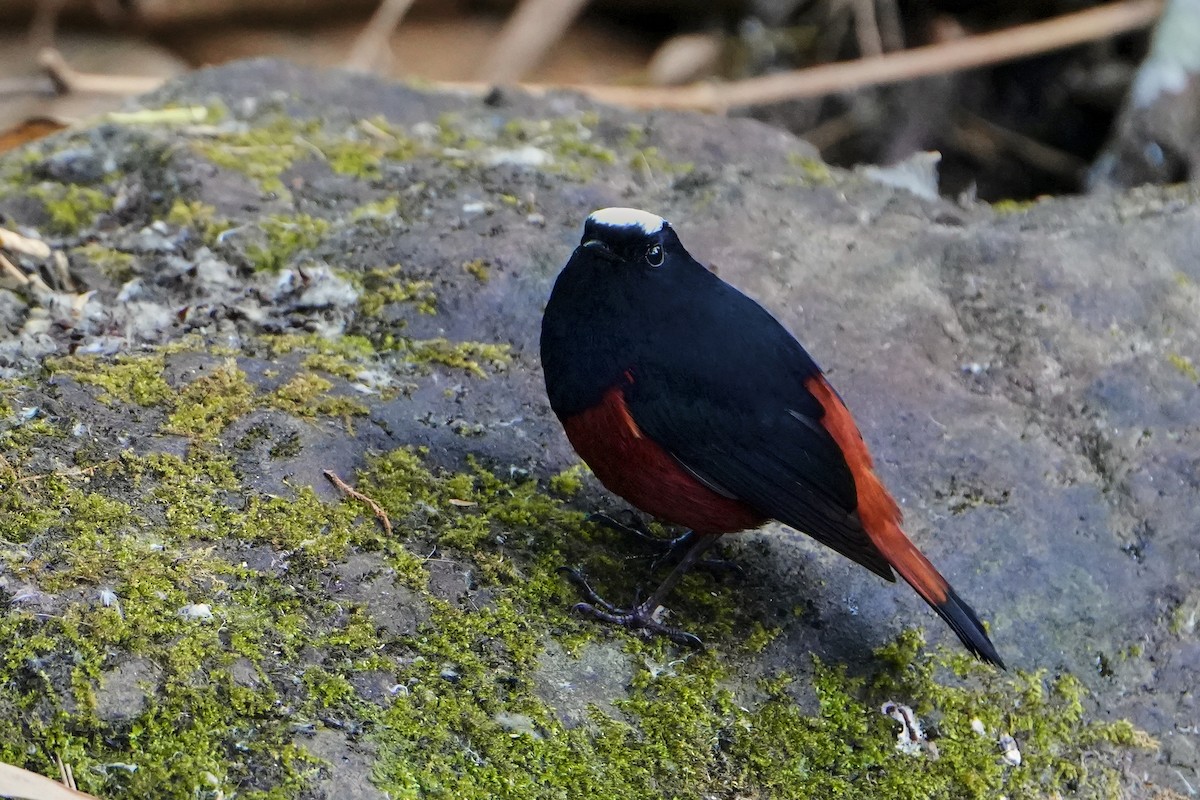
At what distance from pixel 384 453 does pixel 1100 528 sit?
1.98 meters

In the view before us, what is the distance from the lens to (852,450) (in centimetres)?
306

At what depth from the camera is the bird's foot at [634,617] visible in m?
2.87

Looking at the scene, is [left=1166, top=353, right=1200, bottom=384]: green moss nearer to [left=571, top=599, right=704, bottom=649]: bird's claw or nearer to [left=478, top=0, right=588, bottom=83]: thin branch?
[left=571, top=599, right=704, bottom=649]: bird's claw

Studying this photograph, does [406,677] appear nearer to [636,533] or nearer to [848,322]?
[636,533]

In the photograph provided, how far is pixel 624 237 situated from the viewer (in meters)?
2.95

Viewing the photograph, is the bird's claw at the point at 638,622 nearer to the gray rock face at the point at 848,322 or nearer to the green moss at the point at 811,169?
the gray rock face at the point at 848,322

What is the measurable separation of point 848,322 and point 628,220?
126 cm

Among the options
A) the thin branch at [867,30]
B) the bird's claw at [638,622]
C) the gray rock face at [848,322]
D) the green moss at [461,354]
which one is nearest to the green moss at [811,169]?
the gray rock face at [848,322]

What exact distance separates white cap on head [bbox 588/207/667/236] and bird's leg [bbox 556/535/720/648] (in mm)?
795

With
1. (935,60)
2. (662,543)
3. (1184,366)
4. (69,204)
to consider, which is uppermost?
(1184,366)

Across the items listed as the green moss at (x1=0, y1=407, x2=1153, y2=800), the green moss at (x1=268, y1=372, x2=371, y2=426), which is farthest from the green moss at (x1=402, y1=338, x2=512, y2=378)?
the green moss at (x1=0, y1=407, x2=1153, y2=800)

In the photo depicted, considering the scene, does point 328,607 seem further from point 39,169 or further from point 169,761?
point 39,169

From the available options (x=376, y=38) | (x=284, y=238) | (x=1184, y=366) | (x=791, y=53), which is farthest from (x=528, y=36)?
(x=1184, y=366)

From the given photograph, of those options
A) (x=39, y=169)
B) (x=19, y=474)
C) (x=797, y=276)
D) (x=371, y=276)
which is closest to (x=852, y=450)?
(x=797, y=276)
